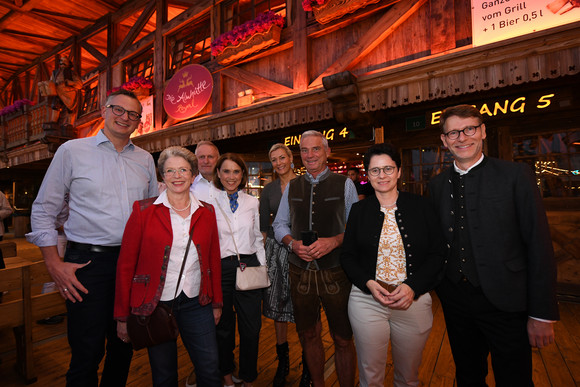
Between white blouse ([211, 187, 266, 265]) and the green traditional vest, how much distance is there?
0.36 meters

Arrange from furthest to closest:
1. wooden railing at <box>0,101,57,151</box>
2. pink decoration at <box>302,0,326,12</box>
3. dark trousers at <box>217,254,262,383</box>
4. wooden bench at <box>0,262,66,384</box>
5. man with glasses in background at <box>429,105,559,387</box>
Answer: wooden railing at <box>0,101,57,151</box>
pink decoration at <box>302,0,326,12</box>
wooden bench at <box>0,262,66,384</box>
dark trousers at <box>217,254,262,383</box>
man with glasses in background at <box>429,105,559,387</box>

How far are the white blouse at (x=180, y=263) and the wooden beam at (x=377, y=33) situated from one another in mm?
3904

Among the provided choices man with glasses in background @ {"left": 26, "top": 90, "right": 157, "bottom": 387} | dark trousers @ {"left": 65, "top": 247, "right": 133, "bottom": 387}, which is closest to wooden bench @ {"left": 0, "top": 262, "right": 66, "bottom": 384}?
man with glasses in background @ {"left": 26, "top": 90, "right": 157, "bottom": 387}

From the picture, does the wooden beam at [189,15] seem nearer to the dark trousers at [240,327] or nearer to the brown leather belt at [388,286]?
the dark trousers at [240,327]

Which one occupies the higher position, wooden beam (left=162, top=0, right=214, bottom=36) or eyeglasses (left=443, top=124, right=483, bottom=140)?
wooden beam (left=162, top=0, right=214, bottom=36)

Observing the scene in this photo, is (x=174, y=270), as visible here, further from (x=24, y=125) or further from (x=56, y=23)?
(x=24, y=125)

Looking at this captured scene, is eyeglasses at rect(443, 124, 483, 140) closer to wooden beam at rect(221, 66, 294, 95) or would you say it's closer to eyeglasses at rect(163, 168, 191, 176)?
eyeglasses at rect(163, 168, 191, 176)

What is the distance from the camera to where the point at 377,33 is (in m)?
A: 4.40

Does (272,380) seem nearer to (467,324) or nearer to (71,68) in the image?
(467,324)

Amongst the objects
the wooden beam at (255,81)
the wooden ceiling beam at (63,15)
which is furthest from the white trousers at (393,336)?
the wooden ceiling beam at (63,15)

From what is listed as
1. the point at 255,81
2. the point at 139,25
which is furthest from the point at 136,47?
the point at 255,81

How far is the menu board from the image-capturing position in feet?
10.4

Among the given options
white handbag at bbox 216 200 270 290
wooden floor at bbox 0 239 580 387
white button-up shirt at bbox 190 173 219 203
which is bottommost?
wooden floor at bbox 0 239 580 387

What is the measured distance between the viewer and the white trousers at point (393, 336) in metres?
1.72
